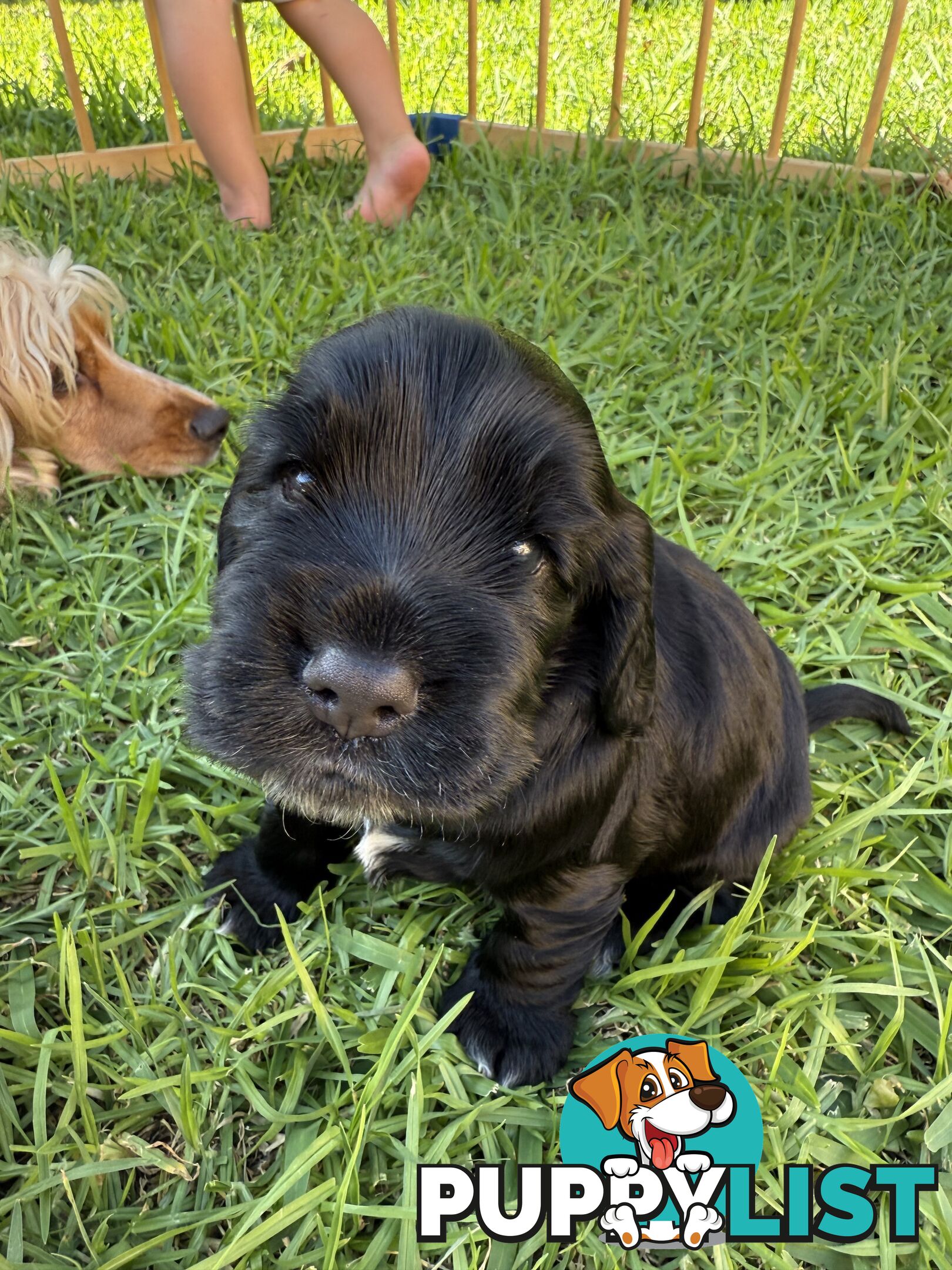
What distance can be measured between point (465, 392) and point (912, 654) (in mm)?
1740

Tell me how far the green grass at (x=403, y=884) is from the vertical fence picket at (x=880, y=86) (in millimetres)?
1477

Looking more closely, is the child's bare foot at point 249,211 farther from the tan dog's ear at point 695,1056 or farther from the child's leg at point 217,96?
the tan dog's ear at point 695,1056

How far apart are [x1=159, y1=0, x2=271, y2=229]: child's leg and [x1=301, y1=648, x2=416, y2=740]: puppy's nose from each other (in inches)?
149

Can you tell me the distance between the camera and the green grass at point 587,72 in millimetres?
5000

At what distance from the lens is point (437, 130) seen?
5180 mm

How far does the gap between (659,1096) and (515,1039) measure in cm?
26

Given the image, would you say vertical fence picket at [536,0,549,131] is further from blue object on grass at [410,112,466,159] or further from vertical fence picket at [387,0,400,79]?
vertical fence picket at [387,0,400,79]

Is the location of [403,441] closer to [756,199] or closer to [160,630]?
[160,630]

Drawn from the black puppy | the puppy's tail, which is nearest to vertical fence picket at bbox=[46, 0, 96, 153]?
the black puppy

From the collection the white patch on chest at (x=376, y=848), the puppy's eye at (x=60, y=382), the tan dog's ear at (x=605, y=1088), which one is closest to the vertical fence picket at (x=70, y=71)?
the puppy's eye at (x=60, y=382)

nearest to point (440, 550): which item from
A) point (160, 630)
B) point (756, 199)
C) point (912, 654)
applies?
point (160, 630)

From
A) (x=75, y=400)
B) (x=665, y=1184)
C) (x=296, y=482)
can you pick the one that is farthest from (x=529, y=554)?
(x=75, y=400)

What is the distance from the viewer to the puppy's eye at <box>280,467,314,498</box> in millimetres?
1205

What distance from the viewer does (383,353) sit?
117 centimetres
